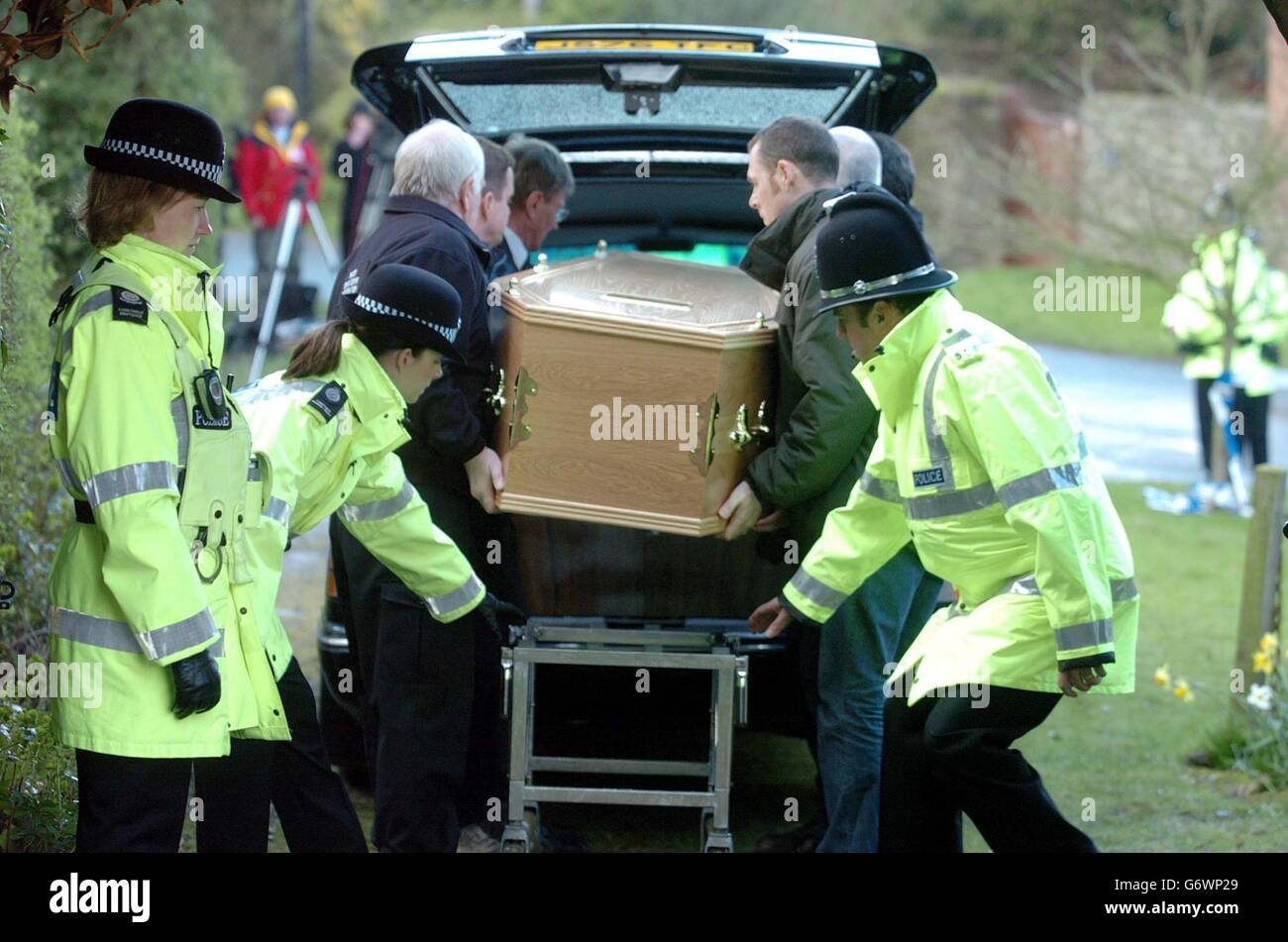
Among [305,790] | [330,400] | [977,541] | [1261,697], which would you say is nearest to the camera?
[977,541]

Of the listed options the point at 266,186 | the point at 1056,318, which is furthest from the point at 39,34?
the point at 1056,318

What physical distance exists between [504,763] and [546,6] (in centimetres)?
3025

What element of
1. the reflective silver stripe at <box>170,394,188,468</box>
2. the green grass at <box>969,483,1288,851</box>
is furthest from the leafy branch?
the green grass at <box>969,483,1288,851</box>

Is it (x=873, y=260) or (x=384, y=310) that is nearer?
(x=873, y=260)

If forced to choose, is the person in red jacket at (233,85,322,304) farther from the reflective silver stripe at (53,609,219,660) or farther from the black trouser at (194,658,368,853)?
the reflective silver stripe at (53,609,219,660)

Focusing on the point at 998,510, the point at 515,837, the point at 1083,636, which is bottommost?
the point at 515,837

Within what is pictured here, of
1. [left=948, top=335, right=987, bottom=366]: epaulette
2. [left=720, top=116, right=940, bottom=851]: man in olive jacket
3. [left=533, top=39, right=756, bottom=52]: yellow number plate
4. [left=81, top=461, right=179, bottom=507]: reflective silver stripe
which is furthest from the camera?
[left=533, top=39, right=756, bottom=52]: yellow number plate

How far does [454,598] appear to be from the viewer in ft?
15.4

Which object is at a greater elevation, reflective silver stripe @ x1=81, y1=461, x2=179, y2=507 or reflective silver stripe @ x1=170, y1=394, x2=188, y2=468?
reflective silver stripe @ x1=170, y1=394, x2=188, y2=468

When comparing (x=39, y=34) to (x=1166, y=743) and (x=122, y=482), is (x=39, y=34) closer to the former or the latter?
(x=122, y=482)

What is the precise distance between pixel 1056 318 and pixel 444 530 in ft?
62.4

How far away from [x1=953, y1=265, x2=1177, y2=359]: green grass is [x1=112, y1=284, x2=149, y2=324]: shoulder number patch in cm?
1672

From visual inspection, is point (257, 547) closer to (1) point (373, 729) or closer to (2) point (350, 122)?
(1) point (373, 729)

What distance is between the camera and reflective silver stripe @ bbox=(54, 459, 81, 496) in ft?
11.3
